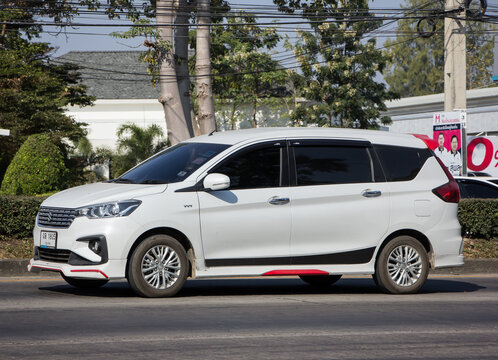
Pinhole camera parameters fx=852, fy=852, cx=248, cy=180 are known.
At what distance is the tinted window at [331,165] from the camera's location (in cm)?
1038

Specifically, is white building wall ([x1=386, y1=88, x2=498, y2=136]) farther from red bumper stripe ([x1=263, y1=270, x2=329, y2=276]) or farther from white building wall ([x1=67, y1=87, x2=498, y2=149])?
red bumper stripe ([x1=263, y1=270, x2=329, y2=276])

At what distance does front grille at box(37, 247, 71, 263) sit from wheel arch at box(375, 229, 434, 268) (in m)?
3.83

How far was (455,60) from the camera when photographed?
21.9 metres


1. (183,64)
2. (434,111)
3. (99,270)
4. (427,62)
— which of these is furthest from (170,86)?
(427,62)

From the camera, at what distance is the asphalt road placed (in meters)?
6.66

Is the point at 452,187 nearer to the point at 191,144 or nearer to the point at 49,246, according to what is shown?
the point at 191,144

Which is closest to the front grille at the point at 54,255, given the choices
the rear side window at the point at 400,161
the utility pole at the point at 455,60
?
the rear side window at the point at 400,161

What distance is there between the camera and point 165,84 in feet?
70.9

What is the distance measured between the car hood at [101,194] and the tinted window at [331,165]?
1.80m

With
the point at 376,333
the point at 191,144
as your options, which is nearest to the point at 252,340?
the point at 376,333

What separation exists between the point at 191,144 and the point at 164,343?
13.9 feet

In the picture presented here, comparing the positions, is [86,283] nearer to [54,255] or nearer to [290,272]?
[54,255]

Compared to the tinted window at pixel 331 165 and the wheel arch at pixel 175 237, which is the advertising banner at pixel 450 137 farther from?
the wheel arch at pixel 175 237

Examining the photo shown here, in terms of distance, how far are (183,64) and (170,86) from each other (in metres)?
1.30
